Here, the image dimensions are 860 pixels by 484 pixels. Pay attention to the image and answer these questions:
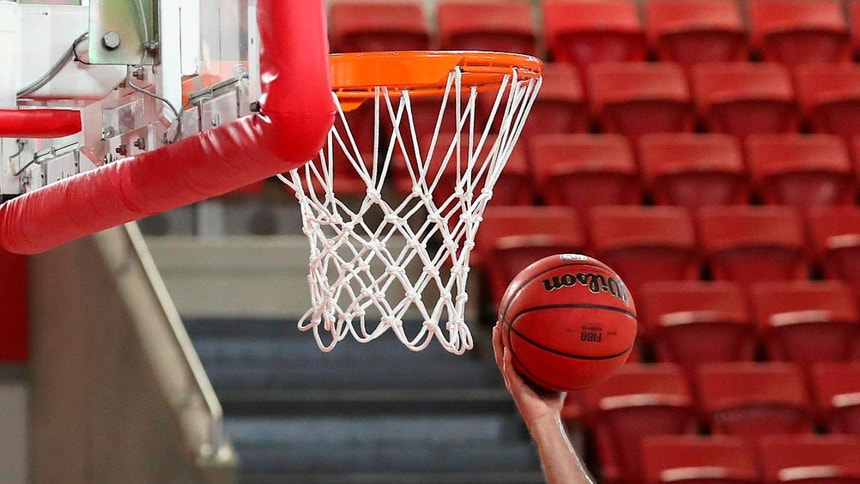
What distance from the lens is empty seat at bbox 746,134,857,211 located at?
16.0 ft

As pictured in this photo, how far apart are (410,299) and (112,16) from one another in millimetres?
755

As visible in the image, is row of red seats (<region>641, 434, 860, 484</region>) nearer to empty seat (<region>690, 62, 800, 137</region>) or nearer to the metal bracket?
empty seat (<region>690, 62, 800, 137</region>)

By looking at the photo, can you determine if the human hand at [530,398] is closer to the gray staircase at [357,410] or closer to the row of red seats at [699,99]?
the gray staircase at [357,410]

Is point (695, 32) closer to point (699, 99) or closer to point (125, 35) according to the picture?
point (699, 99)

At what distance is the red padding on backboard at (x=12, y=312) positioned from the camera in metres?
4.43

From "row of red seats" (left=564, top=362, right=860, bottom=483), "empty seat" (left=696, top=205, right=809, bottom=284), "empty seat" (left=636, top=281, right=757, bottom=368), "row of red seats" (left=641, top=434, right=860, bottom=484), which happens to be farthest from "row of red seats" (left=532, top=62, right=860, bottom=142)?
"row of red seats" (left=641, top=434, right=860, bottom=484)

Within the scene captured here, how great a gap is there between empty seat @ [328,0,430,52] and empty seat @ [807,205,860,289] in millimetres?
1733

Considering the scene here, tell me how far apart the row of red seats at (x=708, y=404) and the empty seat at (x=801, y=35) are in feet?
6.39

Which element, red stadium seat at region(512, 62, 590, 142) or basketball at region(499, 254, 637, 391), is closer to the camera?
basketball at region(499, 254, 637, 391)

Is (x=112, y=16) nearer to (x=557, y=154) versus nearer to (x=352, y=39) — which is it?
(x=557, y=154)

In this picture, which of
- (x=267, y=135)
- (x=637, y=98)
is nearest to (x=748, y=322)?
(x=637, y=98)

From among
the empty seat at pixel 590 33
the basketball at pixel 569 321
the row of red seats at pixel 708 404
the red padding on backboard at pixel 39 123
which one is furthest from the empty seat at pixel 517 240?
the red padding on backboard at pixel 39 123

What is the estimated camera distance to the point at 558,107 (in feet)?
16.5

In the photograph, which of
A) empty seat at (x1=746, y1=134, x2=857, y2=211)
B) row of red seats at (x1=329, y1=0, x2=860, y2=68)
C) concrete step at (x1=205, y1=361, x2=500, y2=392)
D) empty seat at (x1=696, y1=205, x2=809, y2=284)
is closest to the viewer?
concrete step at (x1=205, y1=361, x2=500, y2=392)
